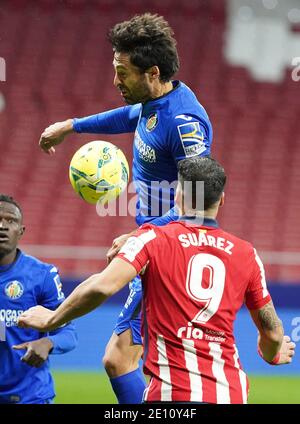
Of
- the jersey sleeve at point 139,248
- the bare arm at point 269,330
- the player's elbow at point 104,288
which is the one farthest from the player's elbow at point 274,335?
the player's elbow at point 104,288

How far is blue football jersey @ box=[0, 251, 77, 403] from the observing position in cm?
515

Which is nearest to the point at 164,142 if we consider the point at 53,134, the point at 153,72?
the point at 153,72

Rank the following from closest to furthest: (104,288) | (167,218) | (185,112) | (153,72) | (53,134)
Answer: (104,288)
(167,218)
(185,112)
(153,72)
(53,134)

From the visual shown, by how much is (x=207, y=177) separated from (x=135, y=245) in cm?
44

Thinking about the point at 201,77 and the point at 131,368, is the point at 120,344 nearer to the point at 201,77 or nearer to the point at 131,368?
the point at 131,368

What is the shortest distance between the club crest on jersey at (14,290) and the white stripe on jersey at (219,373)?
1603 mm

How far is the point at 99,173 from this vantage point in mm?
5527

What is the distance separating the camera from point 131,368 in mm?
5270

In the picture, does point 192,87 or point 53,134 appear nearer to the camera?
point 53,134

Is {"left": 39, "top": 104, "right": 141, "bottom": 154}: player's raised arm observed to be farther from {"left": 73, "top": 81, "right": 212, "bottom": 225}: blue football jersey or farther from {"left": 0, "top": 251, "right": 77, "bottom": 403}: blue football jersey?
{"left": 0, "top": 251, "right": 77, "bottom": 403}: blue football jersey

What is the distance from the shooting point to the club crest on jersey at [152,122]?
5209 millimetres

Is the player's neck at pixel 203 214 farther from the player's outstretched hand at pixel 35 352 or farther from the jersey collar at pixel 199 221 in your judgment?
the player's outstretched hand at pixel 35 352

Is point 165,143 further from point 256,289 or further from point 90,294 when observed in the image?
point 90,294

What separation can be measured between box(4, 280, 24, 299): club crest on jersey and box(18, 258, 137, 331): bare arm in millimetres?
1354
